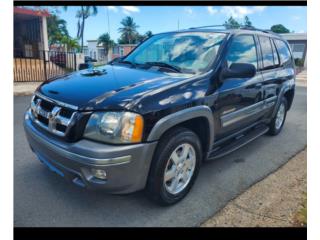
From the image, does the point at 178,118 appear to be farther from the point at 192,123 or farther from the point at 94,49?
the point at 94,49

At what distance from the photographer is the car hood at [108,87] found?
2270mm

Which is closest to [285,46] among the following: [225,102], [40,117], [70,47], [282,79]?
[282,79]

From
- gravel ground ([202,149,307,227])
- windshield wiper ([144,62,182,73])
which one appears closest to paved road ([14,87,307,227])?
gravel ground ([202,149,307,227])

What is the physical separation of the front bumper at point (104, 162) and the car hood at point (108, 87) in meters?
0.36

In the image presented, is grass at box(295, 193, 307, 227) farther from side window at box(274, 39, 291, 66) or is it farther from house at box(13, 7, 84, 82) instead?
house at box(13, 7, 84, 82)

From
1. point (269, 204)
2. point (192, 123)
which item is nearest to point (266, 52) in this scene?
point (192, 123)

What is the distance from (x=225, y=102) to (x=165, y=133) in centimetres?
101

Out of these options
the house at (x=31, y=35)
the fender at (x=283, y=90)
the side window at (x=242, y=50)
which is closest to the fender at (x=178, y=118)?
the side window at (x=242, y=50)

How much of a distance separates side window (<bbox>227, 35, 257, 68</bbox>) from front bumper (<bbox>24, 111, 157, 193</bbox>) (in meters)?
1.76

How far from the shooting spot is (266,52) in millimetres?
4195

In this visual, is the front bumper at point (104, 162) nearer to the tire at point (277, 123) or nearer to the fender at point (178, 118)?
the fender at point (178, 118)

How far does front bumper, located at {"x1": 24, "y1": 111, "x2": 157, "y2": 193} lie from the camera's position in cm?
213

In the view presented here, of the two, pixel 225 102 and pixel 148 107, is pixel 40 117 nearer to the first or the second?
pixel 148 107

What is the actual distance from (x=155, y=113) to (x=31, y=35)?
2120cm
